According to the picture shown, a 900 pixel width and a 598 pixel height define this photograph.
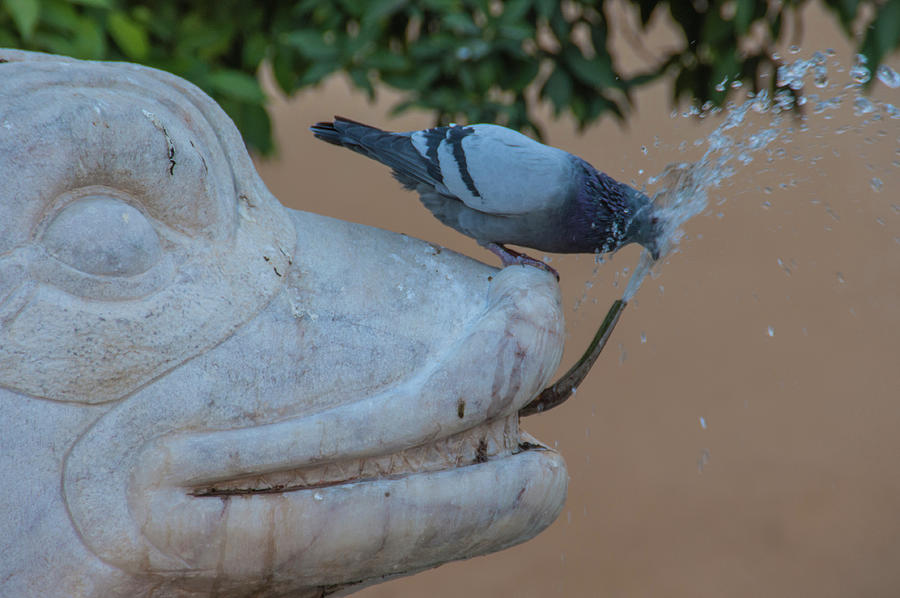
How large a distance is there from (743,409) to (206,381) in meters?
3.51

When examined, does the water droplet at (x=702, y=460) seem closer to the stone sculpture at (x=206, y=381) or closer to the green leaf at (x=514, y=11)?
the green leaf at (x=514, y=11)

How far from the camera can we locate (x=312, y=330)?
51.8 inches

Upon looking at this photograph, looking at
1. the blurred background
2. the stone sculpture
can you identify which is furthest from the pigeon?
the blurred background

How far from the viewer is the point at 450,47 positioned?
3070mm

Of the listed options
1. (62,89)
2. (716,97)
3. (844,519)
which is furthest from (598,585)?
(62,89)

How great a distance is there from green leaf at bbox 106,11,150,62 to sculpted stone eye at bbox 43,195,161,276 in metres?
1.77

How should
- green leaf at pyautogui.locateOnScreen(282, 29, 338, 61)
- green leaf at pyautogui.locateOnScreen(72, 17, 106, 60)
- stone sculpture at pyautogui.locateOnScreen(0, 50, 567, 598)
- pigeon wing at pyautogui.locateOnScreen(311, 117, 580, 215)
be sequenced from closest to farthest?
1. stone sculpture at pyautogui.locateOnScreen(0, 50, 567, 598)
2. pigeon wing at pyautogui.locateOnScreen(311, 117, 580, 215)
3. green leaf at pyautogui.locateOnScreen(72, 17, 106, 60)
4. green leaf at pyautogui.locateOnScreen(282, 29, 338, 61)

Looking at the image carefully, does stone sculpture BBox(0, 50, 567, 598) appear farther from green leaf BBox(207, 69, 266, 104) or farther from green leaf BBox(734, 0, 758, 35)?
green leaf BBox(734, 0, 758, 35)

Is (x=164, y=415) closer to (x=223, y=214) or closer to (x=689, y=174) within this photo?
(x=223, y=214)

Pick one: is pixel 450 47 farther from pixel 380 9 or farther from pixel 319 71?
pixel 319 71

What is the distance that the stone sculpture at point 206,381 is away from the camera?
1.16 m

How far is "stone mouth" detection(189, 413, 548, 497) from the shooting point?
1250 millimetres

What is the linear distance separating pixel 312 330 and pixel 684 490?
10.4 ft

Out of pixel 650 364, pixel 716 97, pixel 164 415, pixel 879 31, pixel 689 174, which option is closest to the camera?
pixel 164 415
